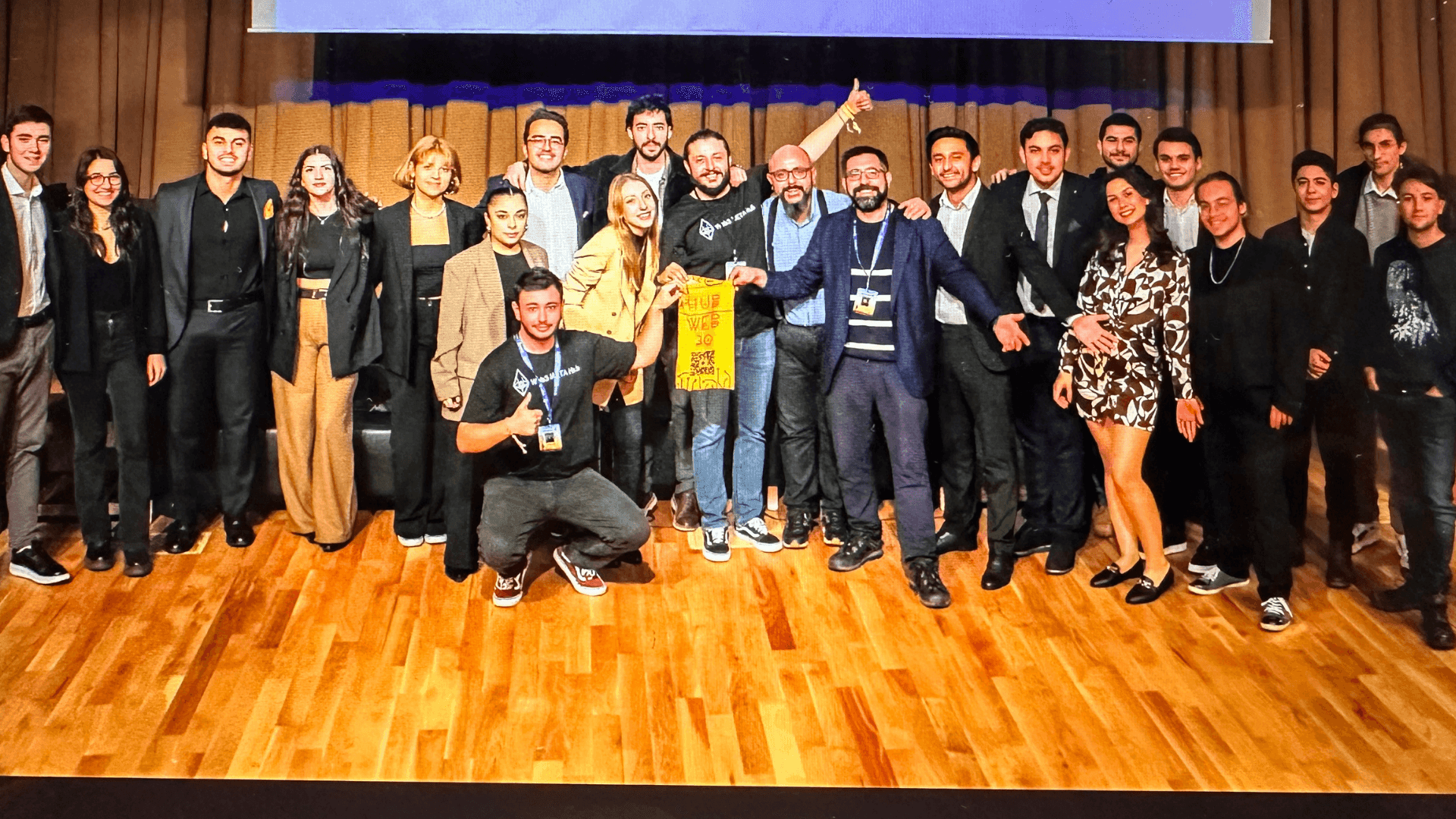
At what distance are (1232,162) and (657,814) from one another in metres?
3.10

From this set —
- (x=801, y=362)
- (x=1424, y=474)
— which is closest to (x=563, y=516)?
(x=801, y=362)

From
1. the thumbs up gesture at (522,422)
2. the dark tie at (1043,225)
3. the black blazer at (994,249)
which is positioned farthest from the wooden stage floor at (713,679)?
the dark tie at (1043,225)

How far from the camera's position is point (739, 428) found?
4590mm

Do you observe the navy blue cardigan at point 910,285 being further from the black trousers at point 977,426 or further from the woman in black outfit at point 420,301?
the woman in black outfit at point 420,301

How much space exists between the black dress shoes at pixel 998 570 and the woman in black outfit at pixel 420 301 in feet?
5.28

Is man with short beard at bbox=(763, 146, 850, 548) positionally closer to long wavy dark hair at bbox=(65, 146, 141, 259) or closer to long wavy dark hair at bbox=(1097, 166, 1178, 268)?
long wavy dark hair at bbox=(1097, 166, 1178, 268)

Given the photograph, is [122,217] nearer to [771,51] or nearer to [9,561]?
[9,561]

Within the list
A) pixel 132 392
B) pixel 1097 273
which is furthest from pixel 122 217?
pixel 1097 273

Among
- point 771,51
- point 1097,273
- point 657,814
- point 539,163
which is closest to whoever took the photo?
point 657,814

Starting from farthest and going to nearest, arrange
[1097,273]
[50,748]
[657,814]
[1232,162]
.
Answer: [1232,162]
[1097,273]
[50,748]
[657,814]

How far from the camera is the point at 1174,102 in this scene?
4977 mm

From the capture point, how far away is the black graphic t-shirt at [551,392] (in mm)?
4156

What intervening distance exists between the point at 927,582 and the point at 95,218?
2.74 meters

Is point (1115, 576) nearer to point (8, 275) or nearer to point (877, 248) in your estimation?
point (877, 248)
